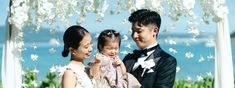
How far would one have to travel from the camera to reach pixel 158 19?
4.73 meters

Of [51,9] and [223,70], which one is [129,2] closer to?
[51,9]

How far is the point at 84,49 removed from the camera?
4.64 m

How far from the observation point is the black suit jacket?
4.63 meters

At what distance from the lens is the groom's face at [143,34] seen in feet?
15.2

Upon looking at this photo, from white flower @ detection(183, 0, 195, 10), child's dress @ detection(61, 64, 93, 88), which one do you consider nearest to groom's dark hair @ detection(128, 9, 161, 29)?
child's dress @ detection(61, 64, 93, 88)

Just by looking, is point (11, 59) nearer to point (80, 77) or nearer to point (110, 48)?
point (80, 77)

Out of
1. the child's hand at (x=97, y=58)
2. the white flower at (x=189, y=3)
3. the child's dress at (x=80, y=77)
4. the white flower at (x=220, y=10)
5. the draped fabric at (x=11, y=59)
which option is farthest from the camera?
A: the draped fabric at (x=11, y=59)

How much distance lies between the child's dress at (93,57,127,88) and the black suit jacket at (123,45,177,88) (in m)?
0.11

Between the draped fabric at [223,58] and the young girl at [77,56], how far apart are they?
6.18ft

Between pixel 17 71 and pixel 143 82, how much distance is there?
1.83 metres

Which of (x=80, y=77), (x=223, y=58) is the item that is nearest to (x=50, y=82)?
(x=223, y=58)

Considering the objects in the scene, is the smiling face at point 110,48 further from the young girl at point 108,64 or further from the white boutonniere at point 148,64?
the white boutonniere at point 148,64

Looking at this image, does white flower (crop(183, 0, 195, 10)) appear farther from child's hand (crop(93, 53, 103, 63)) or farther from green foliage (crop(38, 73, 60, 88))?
green foliage (crop(38, 73, 60, 88))

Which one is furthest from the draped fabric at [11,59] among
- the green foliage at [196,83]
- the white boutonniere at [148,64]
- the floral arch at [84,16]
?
the green foliage at [196,83]
